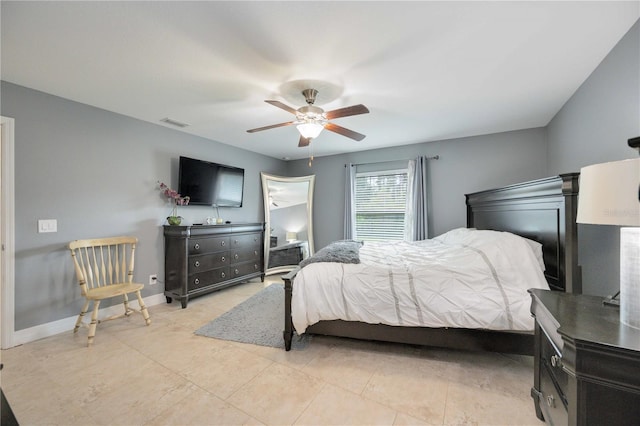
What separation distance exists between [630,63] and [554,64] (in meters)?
0.47

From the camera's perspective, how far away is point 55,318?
105 inches

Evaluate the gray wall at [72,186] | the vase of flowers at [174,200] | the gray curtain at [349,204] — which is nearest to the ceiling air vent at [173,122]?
the gray wall at [72,186]

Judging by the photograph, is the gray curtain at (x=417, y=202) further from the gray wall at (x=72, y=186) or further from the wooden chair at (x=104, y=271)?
the wooden chair at (x=104, y=271)

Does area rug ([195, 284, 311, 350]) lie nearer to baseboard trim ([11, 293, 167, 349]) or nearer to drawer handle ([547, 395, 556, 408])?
baseboard trim ([11, 293, 167, 349])

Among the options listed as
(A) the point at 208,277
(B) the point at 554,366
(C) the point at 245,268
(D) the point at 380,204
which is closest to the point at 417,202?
(D) the point at 380,204

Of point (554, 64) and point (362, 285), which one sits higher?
point (554, 64)

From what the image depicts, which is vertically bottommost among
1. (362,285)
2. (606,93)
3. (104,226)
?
(362,285)

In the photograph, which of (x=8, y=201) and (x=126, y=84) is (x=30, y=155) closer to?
(x=8, y=201)

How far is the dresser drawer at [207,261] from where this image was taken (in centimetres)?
351

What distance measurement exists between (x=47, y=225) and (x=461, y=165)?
5485 millimetres

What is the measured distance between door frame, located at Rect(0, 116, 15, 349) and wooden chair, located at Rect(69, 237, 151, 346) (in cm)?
45

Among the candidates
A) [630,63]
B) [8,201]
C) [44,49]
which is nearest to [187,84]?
[44,49]

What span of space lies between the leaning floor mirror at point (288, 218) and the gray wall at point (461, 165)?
23.4 inches

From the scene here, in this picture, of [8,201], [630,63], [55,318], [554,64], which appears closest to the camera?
[630,63]
